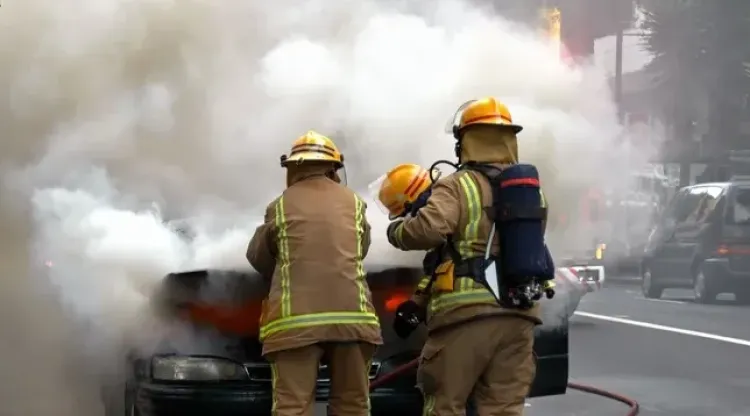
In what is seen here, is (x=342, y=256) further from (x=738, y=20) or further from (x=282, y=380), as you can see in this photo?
(x=738, y=20)

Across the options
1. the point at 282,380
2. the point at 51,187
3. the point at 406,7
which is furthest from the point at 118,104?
the point at 282,380

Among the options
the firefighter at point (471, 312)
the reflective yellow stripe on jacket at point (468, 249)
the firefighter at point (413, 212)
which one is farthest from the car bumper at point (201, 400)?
the reflective yellow stripe on jacket at point (468, 249)

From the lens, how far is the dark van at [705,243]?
16078 millimetres

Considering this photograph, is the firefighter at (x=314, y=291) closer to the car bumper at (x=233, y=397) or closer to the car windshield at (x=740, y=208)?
the car bumper at (x=233, y=397)

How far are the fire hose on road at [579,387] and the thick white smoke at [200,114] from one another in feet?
2.23

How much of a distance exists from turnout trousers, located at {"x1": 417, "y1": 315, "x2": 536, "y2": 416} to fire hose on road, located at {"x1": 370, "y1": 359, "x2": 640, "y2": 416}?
12.3 inches

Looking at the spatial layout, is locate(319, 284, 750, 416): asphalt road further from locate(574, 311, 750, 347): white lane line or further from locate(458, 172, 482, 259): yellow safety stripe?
locate(458, 172, 482, 259): yellow safety stripe

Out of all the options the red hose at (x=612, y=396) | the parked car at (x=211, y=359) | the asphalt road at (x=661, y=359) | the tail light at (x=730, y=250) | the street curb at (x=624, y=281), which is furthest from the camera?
the street curb at (x=624, y=281)

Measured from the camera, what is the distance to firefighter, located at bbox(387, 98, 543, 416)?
4.42 metres

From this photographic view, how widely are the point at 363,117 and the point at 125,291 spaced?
6.16 feet

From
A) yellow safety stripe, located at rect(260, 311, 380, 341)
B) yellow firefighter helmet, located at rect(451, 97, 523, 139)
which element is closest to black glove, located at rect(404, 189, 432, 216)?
yellow firefighter helmet, located at rect(451, 97, 523, 139)

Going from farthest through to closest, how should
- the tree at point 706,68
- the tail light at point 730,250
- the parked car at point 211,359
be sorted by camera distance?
the tree at point 706,68 → the tail light at point 730,250 → the parked car at point 211,359

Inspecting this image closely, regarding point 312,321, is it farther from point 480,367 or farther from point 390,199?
point 390,199

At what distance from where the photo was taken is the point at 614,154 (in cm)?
657
